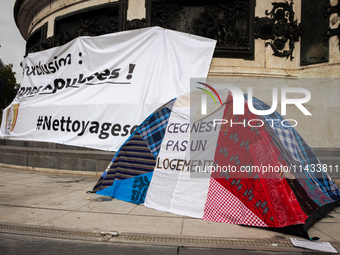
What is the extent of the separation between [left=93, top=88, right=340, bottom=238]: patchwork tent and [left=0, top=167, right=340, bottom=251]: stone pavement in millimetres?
184

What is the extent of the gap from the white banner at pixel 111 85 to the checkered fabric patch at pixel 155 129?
242 centimetres

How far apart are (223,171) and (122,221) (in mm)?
1655

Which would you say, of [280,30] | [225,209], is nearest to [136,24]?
[280,30]

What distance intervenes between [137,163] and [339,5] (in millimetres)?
7636

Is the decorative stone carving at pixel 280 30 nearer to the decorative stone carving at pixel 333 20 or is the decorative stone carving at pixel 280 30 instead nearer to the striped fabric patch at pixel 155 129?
the decorative stone carving at pixel 333 20

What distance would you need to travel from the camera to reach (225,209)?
391 centimetres

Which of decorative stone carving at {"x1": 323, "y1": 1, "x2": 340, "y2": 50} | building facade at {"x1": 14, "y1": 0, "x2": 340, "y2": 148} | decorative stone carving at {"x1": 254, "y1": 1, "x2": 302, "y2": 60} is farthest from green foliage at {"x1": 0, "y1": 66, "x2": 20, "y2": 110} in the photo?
decorative stone carving at {"x1": 323, "y1": 1, "x2": 340, "y2": 50}

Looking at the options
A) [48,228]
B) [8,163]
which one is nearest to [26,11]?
[8,163]

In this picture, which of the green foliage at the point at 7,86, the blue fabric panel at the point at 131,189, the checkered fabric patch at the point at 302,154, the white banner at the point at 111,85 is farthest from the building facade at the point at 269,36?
the green foliage at the point at 7,86

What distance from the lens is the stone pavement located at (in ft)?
10.8

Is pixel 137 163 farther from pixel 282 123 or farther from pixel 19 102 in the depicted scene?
pixel 19 102

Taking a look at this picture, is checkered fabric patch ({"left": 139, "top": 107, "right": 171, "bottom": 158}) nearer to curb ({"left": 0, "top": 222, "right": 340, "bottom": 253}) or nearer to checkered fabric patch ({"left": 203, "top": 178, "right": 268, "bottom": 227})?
checkered fabric patch ({"left": 203, "top": 178, "right": 268, "bottom": 227})

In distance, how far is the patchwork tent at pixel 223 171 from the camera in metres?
3.64

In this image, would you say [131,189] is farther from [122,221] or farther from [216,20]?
[216,20]
